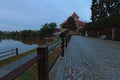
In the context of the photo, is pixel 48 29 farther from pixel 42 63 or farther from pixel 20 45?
pixel 42 63

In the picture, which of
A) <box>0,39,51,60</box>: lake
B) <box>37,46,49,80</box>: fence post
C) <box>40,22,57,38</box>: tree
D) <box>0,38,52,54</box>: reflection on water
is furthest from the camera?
<box>40,22,57,38</box>: tree

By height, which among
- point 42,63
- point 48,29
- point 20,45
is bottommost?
point 20,45

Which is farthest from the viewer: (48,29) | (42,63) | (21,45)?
(48,29)

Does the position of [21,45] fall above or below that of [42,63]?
below

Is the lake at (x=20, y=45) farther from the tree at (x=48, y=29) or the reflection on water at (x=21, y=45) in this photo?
the tree at (x=48, y=29)

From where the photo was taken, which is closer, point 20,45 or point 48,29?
point 20,45

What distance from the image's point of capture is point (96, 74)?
22.1ft

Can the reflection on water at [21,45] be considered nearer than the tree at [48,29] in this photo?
Yes

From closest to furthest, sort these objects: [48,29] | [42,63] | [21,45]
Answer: [42,63] < [21,45] < [48,29]

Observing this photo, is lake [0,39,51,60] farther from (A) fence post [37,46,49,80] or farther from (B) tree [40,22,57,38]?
(B) tree [40,22,57,38]

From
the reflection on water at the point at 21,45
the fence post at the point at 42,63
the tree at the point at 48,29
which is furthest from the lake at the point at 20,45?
the tree at the point at 48,29

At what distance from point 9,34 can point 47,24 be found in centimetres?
6437

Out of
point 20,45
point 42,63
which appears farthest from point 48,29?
point 42,63

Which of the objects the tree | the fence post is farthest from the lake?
the tree
